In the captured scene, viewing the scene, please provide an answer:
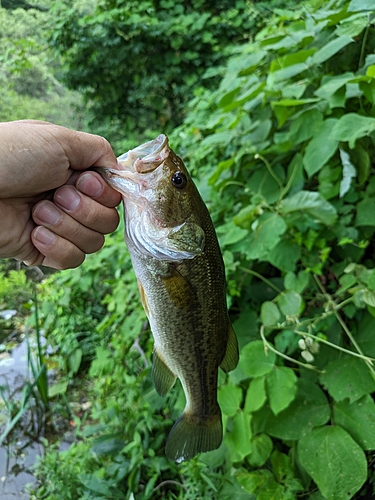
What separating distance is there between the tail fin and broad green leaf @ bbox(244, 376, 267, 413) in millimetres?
206

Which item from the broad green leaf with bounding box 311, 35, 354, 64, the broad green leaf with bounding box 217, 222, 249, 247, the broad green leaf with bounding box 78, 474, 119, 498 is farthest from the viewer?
the broad green leaf with bounding box 78, 474, 119, 498

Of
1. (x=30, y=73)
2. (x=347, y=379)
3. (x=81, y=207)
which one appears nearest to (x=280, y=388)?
(x=347, y=379)

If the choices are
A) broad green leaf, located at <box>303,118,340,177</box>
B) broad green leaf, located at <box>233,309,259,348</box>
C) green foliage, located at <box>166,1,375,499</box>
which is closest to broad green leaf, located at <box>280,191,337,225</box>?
green foliage, located at <box>166,1,375,499</box>

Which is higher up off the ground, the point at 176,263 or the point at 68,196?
the point at 68,196

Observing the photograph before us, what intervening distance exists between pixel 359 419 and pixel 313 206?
838 mm

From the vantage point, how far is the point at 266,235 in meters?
1.70

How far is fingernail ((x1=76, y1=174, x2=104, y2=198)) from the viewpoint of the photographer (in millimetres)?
1251

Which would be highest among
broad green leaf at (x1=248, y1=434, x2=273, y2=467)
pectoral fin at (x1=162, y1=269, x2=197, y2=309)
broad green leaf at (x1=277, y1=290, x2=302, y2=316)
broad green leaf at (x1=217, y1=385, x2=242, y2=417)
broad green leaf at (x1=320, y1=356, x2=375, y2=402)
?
pectoral fin at (x1=162, y1=269, x2=197, y2=309)

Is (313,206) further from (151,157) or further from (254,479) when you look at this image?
(254,479)

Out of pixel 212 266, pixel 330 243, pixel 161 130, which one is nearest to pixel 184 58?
pixel 161 130

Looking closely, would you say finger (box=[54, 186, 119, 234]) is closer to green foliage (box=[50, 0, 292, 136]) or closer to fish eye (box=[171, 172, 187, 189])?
fish eye (box=[171, 172, 187, 189])

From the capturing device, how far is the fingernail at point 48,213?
1.30m

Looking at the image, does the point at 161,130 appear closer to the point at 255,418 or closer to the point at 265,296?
the point at 265,296

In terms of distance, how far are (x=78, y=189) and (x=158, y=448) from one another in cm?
183
